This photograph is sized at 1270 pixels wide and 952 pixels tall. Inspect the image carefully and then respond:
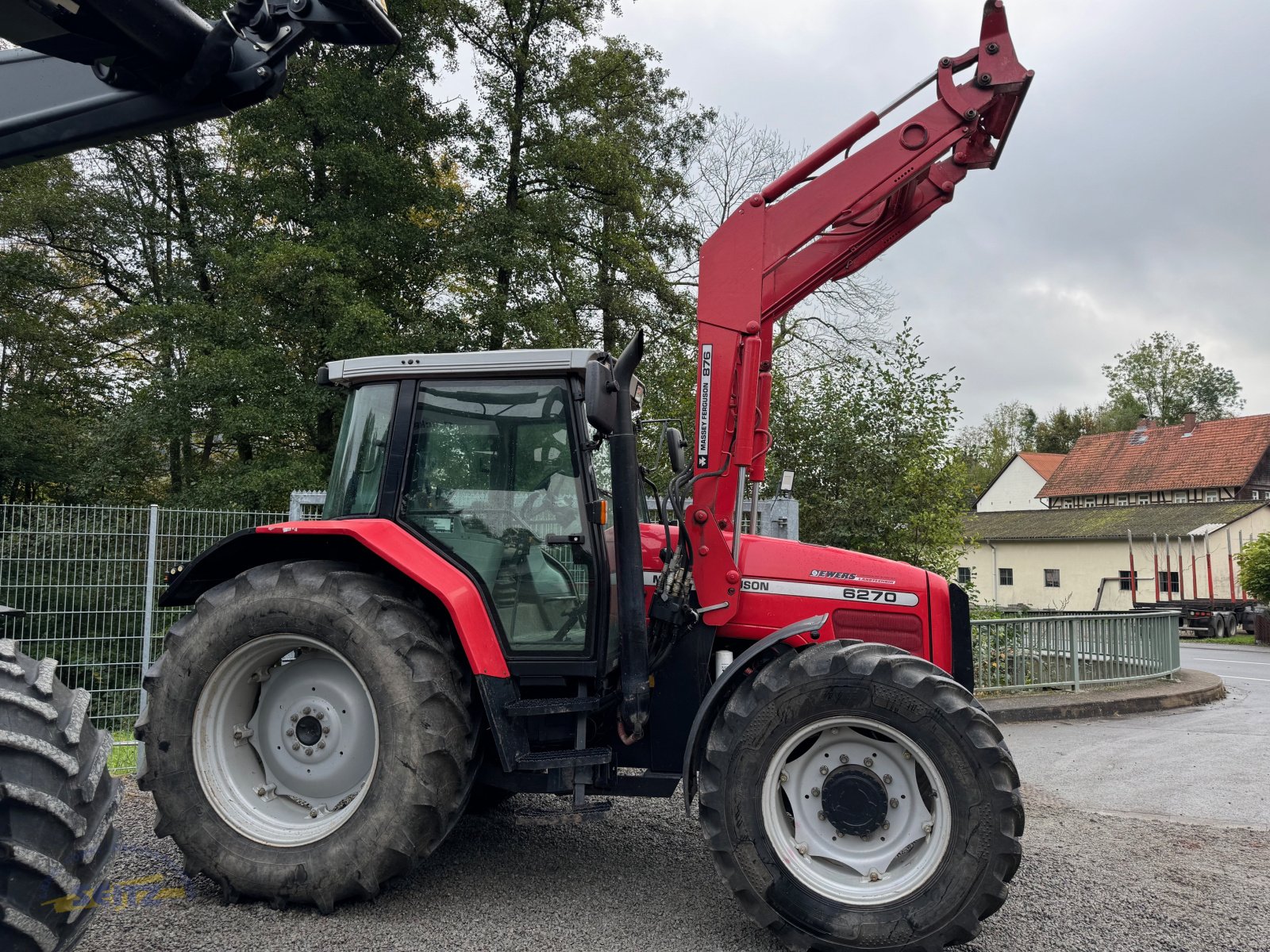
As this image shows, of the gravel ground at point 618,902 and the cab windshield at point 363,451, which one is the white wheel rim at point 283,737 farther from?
the cab windshield at point 363,451

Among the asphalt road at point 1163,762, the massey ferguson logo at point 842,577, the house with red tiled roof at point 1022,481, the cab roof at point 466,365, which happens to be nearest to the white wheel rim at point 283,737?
the cab roof at point 466,365

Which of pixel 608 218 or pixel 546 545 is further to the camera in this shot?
pixel 608 218

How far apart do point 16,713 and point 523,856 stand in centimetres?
267

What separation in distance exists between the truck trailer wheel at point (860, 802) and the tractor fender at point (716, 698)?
71 mm

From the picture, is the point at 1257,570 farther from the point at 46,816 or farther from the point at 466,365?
the point at 46,816

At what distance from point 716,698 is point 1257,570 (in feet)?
89.3

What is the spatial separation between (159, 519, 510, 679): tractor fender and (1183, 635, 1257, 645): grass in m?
26.2

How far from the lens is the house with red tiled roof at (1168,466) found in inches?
1711

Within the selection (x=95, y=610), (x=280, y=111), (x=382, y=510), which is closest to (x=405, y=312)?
(x=280, y=111)

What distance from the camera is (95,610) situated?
750cm

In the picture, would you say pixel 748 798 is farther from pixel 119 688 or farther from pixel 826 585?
pixel 119 688

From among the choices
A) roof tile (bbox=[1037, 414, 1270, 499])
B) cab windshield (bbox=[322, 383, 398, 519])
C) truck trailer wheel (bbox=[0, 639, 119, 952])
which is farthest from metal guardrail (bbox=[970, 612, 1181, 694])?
roof tile (bbox=[1037, 414, 1270, 499])

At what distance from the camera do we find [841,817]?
3734mm

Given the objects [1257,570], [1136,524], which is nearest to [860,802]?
[1257,570]
